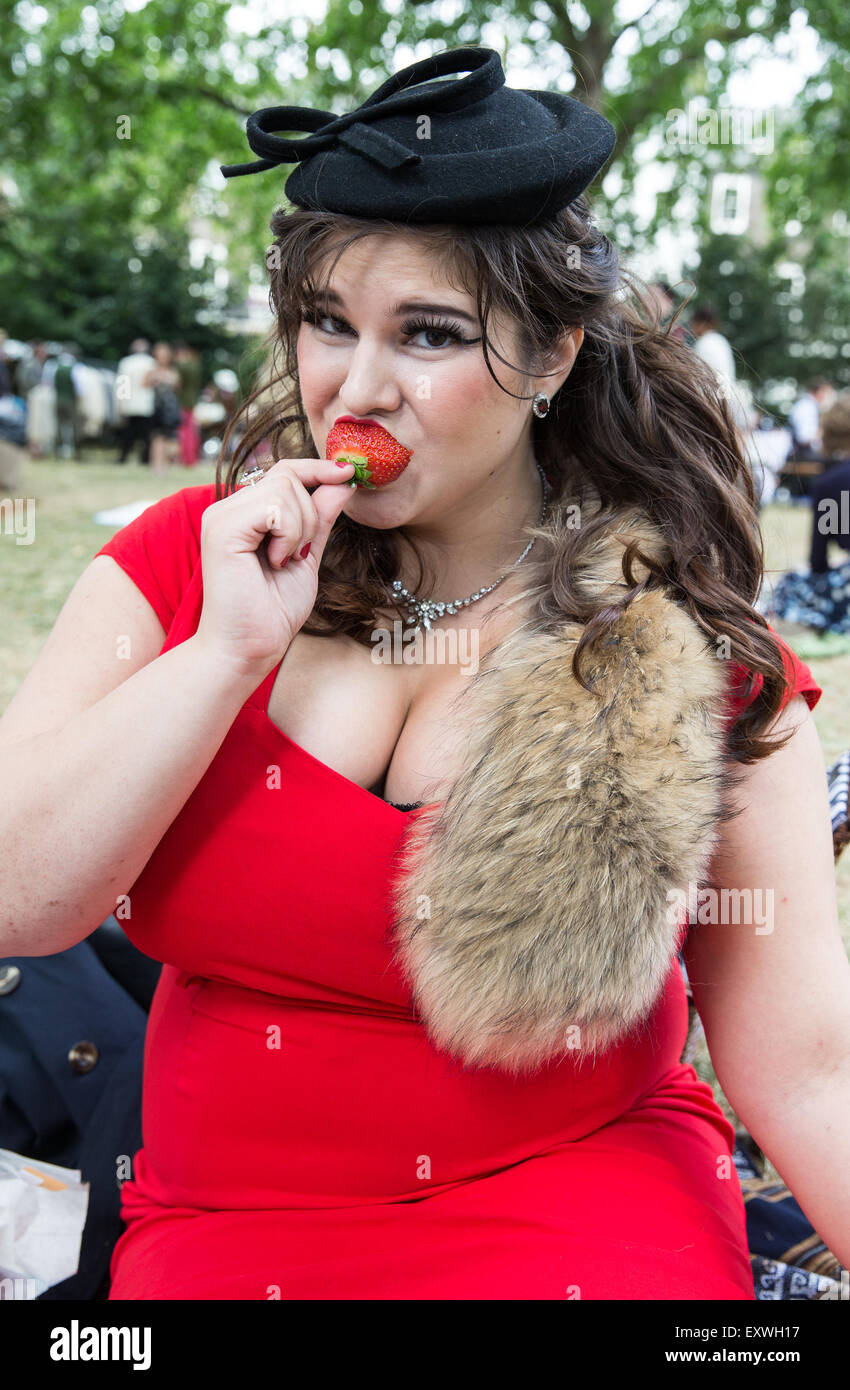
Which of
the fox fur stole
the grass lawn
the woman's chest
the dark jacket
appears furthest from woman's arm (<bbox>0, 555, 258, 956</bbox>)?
the grass lawn

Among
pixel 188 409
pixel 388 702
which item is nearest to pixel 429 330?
pixel 388 702

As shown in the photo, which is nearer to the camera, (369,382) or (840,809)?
(369,382)

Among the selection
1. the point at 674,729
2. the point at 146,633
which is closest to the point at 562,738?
the point at 674,729

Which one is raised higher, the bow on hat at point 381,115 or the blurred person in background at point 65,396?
the blurred person in background at point 65,396

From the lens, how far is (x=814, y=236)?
22812 mm

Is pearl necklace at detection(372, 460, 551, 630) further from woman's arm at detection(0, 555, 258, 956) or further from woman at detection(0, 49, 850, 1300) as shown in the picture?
woman's arm at detection(0, 555, 258, 956)

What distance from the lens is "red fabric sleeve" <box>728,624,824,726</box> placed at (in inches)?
62.3

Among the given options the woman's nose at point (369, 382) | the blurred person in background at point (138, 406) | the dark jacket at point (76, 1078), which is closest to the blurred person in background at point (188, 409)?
the blurred person in background at point (138, 406)

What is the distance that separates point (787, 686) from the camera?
5.31ft

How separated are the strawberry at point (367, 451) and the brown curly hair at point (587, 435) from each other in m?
0.19

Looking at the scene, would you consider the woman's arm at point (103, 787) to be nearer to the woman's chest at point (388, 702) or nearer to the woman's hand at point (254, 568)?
the woman's hand at point (254, 568)

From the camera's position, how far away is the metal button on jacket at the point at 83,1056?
2082 mm

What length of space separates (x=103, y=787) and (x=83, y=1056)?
936 millimetres

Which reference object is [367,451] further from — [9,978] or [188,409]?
[188,409]
